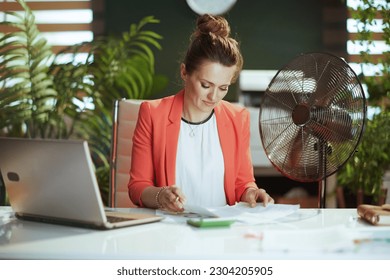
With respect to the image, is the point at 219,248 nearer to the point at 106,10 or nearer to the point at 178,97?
the point at 178,97

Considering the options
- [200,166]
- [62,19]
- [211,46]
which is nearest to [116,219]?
[200,166]

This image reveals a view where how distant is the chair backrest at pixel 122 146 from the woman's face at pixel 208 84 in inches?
12.1

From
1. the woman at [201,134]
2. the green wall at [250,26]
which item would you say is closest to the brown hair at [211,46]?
the woman at [201,134]

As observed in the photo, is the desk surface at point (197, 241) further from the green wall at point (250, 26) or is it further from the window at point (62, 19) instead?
the window at point (62, 19)

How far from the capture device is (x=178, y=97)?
74.7 inches

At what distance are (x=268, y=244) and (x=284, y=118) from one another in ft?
2.18

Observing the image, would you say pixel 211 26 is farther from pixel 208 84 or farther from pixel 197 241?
pixel 197 241

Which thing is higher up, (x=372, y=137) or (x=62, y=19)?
(x=62, y=19)

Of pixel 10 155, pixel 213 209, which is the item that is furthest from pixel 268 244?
pixel 10 155

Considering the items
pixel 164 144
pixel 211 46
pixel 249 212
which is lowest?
pixel 249 212

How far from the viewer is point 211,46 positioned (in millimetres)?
1844

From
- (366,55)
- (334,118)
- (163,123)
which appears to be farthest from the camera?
(366,55)

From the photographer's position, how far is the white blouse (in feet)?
6.25

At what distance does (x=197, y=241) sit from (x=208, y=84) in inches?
29.6
